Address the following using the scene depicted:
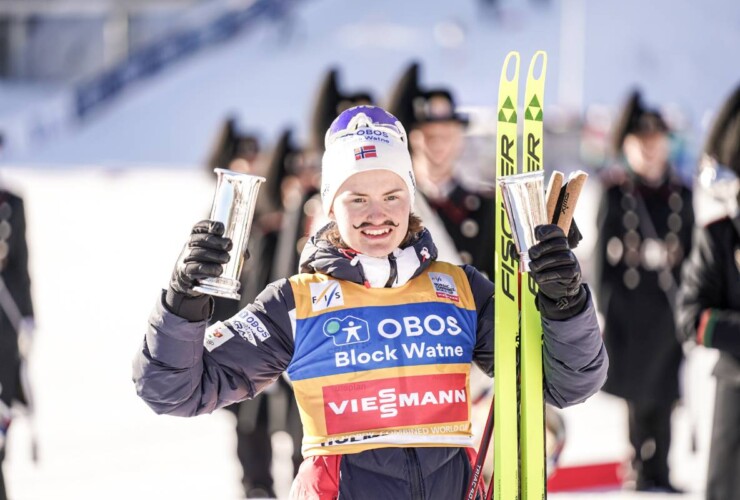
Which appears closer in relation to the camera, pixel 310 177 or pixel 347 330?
pixel 347 330

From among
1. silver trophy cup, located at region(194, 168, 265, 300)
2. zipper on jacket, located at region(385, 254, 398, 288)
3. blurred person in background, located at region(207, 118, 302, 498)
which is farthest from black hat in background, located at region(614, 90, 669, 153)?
silver trophy cup, located at region(194, 168, 265, 300)

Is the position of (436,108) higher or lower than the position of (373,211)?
higher

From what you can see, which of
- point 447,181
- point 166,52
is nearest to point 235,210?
point 447,181

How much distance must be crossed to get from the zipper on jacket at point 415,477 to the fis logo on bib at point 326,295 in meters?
0.37

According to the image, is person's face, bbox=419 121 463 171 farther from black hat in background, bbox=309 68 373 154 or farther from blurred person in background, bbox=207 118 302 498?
blurred person in background, bbox=207 118 302 498

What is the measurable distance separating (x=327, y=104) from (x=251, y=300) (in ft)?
3.75

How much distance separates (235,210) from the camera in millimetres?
2566

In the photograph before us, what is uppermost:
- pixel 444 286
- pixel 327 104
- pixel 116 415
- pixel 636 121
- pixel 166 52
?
pixel 166 52

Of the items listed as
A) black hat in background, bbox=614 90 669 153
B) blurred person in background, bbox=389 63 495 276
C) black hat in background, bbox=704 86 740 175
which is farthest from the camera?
black hat in background, bbox=614 90 669 153

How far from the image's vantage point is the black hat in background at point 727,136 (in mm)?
4898

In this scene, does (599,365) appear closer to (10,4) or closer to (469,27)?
(469,27)

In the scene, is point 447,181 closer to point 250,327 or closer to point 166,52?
point 250,327

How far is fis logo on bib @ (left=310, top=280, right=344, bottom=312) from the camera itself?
9.04 feet

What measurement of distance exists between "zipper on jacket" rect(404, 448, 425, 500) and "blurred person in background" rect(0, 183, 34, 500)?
305 centimetres
